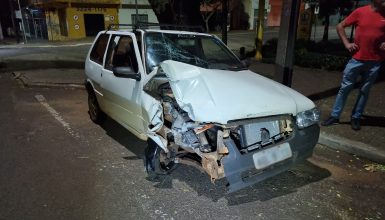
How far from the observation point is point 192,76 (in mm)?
3465

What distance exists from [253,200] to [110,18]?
31.7m

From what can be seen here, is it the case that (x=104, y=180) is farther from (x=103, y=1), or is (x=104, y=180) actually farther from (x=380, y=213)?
(x=103, y=1)

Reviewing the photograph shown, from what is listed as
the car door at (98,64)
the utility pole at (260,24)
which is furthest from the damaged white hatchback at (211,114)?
the utility pole at (260,24)

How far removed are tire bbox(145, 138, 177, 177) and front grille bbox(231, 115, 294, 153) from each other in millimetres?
861

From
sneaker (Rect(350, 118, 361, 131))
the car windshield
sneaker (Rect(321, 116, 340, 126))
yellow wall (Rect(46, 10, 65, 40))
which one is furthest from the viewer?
yellow wall (Rect(46, 10, 65, 40))

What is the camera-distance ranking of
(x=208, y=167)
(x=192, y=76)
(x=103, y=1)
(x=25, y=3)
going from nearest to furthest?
1. (x=208, y=167)
2. (x=192, y=76)
3. (x=103, y=1)
4. (x=25, y=3)

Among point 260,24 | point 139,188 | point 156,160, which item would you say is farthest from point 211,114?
point 260,24

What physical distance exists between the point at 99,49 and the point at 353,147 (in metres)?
4.33

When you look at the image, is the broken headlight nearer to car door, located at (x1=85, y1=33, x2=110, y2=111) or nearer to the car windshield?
the car windshield

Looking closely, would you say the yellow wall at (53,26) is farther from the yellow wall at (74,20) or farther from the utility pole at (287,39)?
the utility pole at (287,39)

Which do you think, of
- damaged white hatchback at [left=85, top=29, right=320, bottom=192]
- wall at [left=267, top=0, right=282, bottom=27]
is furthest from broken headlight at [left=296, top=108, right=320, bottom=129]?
wall at [left=267, top=0, right=282, bottom=27]

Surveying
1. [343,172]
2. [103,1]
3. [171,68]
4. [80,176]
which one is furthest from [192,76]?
[103,1]

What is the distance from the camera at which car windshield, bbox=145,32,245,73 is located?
4.22 metres

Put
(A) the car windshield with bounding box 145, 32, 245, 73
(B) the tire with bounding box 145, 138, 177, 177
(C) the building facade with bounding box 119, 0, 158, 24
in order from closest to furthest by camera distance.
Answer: (B) the tire with bounding box 145, 138, 177, 177, (A) the car windshield with bounding box 145, 32, 245, 73, (C) the building facade with bounding box 119, 0, 158, 24
